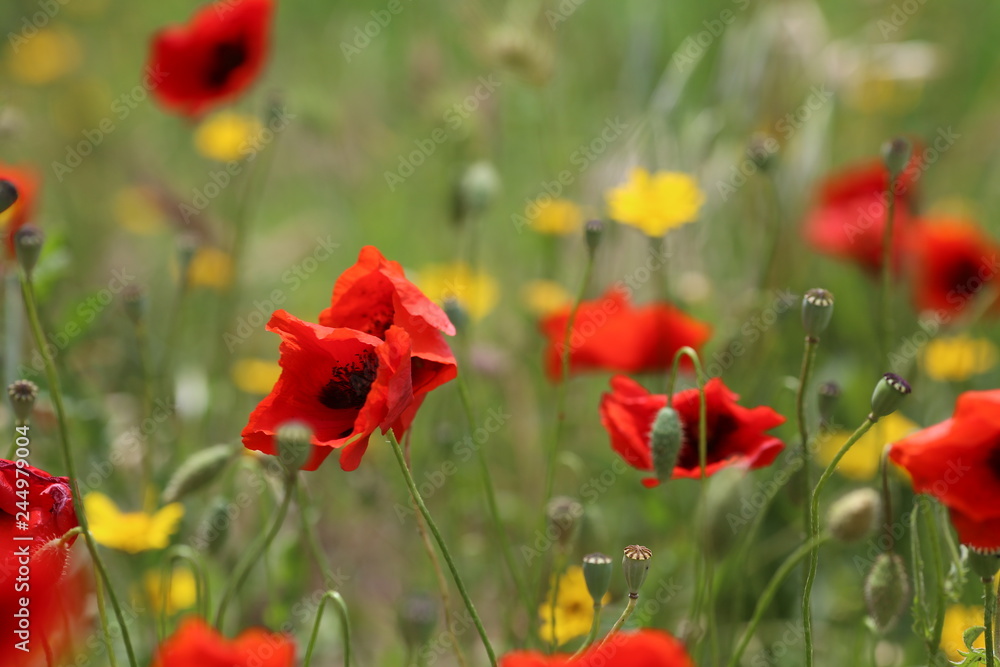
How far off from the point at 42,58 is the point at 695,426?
8.52 ft

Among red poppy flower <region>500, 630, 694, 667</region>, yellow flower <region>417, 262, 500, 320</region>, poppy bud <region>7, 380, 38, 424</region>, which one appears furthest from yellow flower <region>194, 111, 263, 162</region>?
red poppy flower <region>500, 630, 694, 667</region>

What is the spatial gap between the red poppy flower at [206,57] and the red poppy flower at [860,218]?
112cm

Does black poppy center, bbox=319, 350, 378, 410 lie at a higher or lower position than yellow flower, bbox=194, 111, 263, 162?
higher

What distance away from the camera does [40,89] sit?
3.33 m

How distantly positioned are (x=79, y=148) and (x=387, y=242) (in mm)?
984

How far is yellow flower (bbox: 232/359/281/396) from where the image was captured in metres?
2.05

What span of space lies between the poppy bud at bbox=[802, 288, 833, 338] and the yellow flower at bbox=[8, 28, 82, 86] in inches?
105

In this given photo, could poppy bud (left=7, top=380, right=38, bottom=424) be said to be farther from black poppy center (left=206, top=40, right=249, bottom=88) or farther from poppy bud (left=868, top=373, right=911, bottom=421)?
black poppy center (left=206, top=40, right=249, bottom=88)

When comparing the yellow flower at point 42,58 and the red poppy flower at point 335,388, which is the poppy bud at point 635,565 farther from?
the yellow flower at point 42,58

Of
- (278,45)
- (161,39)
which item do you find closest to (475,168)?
(161,39)

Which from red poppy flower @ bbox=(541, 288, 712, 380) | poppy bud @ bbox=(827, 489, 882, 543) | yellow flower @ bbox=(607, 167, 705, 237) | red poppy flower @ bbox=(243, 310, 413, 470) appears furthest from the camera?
yellow flower @ bbox=(607, 167, 705, 237)

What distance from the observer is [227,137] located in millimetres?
2566

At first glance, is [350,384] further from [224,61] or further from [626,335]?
[224,61]

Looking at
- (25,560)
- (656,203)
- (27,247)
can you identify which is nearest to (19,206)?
(27,247)
